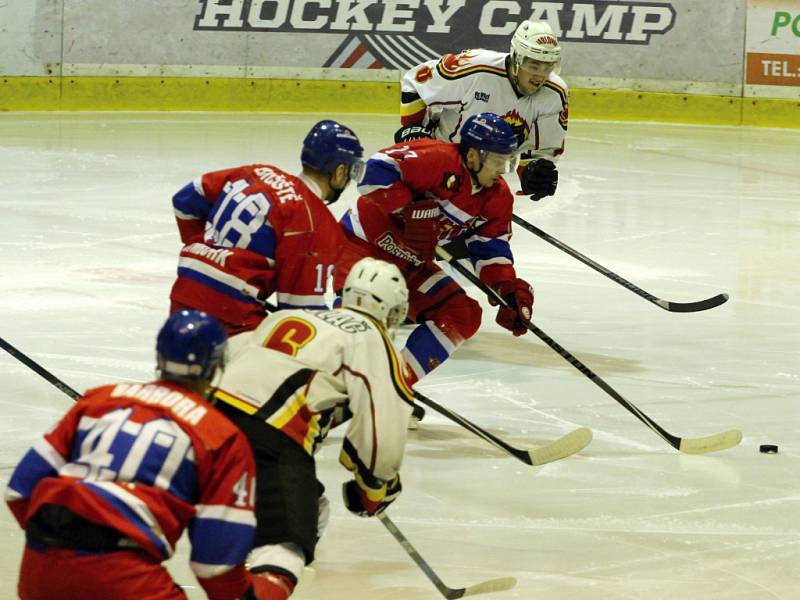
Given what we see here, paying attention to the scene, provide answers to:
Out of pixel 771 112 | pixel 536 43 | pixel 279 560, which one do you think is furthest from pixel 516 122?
pixel 771 112

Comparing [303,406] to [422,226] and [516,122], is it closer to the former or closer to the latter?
[422,226]

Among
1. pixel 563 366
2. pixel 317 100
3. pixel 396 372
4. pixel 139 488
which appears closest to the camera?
pixel 139 488

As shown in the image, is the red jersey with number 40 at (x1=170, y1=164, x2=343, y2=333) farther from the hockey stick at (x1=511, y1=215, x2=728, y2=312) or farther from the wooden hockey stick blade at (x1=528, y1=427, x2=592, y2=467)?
the hockey stick at (x1=511, y1=215, x2=728, y2=312)

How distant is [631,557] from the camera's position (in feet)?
11.8

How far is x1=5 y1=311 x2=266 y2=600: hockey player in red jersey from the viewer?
2.26m

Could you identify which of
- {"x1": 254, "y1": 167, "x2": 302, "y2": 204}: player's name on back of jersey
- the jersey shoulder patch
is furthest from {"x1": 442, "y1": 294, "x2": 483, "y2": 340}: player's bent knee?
the jersey shoulder patch

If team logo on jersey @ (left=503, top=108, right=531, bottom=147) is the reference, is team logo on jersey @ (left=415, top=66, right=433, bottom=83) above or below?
above

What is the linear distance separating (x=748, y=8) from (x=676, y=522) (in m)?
8.36

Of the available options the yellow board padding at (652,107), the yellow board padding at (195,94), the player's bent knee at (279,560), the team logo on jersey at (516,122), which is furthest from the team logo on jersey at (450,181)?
the yellow board padding at (652,107)

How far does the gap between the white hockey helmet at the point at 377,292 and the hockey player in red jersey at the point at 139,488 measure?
715 mm

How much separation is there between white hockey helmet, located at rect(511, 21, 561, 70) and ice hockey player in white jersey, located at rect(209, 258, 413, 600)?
2693 millimetres

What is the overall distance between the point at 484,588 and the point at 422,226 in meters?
1.63

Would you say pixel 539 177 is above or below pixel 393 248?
above

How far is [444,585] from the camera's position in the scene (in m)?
3.26
